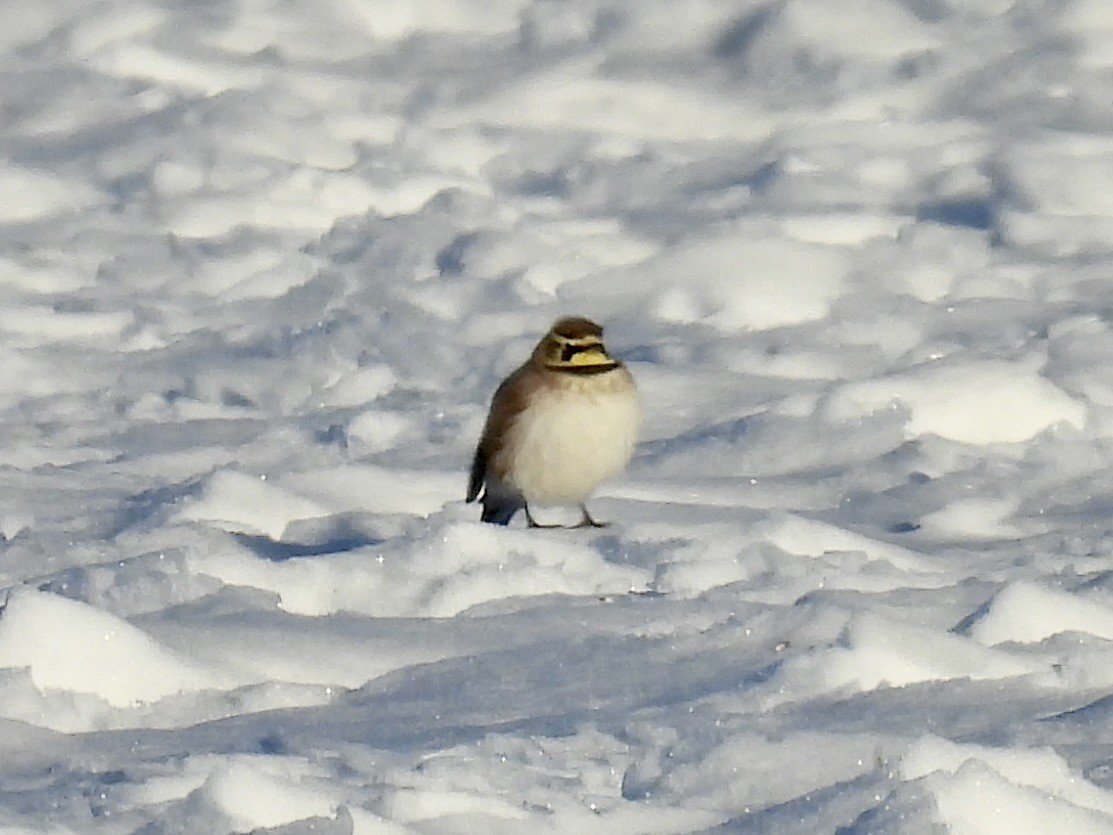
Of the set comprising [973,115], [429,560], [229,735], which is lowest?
[973,115]

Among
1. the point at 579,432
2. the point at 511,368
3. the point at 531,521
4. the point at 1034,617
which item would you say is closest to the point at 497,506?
the point at 531,521

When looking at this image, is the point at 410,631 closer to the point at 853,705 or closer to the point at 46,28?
the point at 853,705

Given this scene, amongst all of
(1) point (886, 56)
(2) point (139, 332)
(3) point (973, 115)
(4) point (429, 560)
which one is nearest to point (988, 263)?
(3) point (973, 115)

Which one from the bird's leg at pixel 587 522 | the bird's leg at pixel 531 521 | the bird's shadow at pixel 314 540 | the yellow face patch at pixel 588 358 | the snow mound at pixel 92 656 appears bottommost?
the bird's leg at pixel 531 521

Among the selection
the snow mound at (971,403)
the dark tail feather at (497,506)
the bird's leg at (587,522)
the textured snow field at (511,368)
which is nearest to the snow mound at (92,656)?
the textured snow field at (511,368)

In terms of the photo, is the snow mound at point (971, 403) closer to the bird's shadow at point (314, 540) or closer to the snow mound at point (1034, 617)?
the bird's shadow at point (314, 540)

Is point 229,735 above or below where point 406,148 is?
above

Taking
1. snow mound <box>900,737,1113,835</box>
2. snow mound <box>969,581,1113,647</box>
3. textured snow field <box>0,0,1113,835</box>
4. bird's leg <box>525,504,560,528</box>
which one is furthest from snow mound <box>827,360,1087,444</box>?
snow mound <box>900,737,1113,835</box>
